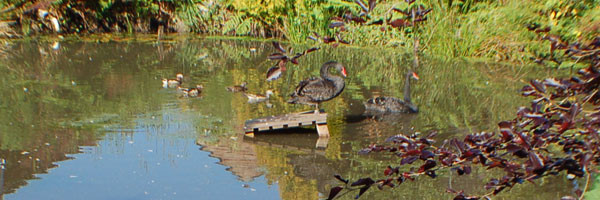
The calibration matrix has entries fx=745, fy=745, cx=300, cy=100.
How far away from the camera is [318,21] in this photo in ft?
60.2

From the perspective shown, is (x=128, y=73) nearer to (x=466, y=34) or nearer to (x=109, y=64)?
(x=109, y=64)

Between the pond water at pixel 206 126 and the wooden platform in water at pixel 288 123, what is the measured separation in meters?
0.13

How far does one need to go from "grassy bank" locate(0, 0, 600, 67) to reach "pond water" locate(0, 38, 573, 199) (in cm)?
74

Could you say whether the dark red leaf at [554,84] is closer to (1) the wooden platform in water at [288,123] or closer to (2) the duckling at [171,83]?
(1) the wooden platform in water at [288,123]

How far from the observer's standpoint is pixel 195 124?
940 centimetres

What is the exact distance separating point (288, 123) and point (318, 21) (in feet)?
32.3

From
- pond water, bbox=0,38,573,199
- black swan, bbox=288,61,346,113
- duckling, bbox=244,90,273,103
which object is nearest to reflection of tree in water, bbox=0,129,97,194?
pond water, bbox=0,38,573,199

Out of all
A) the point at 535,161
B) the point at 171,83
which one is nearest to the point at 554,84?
the point at 535,161

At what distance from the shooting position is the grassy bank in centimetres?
1379

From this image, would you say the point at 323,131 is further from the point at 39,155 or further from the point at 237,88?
the point at 39,155

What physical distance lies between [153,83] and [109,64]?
269 cm

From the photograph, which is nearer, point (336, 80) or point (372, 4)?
point (372, 4)

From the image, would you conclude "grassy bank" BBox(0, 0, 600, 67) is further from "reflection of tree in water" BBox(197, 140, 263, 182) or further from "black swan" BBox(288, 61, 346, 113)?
"reflection of tree in water" BBox(197, 140, 263, 182)

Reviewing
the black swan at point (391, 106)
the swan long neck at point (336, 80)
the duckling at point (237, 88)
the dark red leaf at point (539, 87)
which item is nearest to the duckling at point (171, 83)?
the duckling at point (237, 88)
